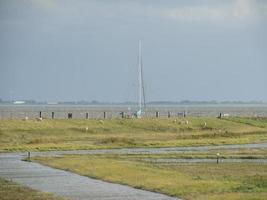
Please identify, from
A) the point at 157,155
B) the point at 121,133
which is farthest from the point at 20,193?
the point at 121,133

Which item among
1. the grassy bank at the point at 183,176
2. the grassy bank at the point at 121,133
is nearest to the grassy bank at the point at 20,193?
the grassy bank at the point at 183,176

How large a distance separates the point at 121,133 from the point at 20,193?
52943mm

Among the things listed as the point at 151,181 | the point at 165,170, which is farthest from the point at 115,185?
the point at 165,170

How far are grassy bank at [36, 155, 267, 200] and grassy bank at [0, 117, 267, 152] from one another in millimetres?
18944

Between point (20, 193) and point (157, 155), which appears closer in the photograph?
point (20, 193)

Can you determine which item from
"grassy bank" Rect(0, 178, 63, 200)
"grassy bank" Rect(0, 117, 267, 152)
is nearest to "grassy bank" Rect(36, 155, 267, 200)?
"grassy bank" Rect(0, 178, 63, 200)

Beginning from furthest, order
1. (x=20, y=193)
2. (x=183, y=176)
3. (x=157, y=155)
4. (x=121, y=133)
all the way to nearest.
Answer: (x=121, y=133)
(x=157, y=155)
(x=183, y=176)
(x=20, y=193)

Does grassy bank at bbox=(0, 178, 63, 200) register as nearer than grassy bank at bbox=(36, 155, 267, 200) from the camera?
Yes

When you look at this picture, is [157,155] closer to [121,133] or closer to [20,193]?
[20,193]

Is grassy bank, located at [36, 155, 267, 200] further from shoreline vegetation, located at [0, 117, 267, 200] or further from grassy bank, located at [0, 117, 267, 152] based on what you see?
grassy bank, located at [0, 117, 267, 152]

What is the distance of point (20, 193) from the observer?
1039 inches

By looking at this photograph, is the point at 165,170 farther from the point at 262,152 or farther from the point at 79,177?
the point at 262,152

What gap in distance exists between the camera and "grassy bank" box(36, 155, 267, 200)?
26078mm

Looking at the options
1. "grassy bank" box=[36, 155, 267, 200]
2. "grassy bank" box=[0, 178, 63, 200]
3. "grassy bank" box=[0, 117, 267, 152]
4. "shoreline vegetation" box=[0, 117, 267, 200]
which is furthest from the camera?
"grassy bank" box=[0, 117, 267, 152]
